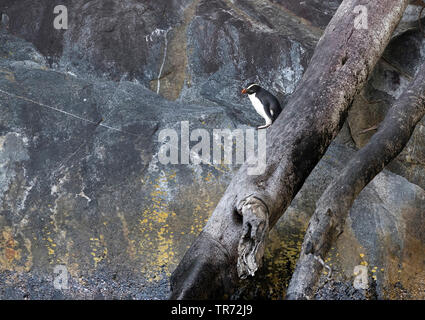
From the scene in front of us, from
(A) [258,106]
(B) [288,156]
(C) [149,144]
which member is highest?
(B) [288,156]

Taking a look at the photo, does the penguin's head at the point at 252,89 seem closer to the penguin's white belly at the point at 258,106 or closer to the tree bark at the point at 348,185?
the penguin's white belly at the point at 258,106

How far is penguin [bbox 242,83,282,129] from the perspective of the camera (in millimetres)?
4035

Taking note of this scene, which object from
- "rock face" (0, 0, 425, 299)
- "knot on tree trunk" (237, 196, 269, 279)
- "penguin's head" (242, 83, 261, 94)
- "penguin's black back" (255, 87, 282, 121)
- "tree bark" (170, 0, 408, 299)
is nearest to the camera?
"knot on tree trunk" (237, 196, 269, 279)

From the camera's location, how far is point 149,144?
394 cm

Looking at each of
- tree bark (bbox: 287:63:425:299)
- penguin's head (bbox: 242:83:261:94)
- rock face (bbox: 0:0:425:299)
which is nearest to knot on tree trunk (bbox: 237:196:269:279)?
tree bark (bbox: 287:63:425:299)

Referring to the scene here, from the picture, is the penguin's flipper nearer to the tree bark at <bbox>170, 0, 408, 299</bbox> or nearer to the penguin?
the penguin

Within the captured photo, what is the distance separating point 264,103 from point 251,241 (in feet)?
5.10

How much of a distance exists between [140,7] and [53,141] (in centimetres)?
147

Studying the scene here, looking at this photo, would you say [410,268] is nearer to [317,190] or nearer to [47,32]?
[317,190]

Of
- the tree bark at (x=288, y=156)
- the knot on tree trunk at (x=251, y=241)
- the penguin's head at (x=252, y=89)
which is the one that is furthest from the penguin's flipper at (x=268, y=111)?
the knot on tree trunk at (x=251, y=241)

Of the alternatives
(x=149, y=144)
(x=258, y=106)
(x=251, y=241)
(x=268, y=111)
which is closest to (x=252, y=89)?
(x=258, y=106)

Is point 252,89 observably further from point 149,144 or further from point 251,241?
point 251,241

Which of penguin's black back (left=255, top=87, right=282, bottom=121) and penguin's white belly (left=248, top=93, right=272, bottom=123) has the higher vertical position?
penguin's black back (left=255, top=87, right=282, bottom=121)

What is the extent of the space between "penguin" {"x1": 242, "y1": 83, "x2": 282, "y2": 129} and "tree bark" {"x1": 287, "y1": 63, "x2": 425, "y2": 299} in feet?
2.37
